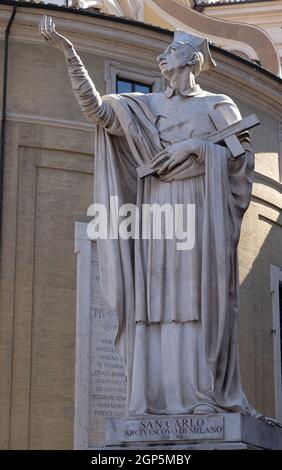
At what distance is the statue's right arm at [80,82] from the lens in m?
10.2

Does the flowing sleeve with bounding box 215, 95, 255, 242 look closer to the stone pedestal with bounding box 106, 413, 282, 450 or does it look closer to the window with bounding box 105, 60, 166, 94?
the stone pedestal with bounding box 106, 413, 282, 450

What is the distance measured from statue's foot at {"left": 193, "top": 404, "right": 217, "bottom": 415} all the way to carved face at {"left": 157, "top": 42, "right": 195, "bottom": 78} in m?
2.69

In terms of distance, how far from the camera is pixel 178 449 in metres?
9.35

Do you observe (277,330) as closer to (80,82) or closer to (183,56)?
(183,56)

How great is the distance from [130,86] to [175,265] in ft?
57.5

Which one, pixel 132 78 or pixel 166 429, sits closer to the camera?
pixel 166 429

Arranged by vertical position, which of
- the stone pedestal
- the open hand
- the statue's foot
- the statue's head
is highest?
the statue's head

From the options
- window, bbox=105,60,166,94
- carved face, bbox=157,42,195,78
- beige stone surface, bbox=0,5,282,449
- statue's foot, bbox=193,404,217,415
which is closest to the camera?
statue's foot, bbox=193,404,217,415

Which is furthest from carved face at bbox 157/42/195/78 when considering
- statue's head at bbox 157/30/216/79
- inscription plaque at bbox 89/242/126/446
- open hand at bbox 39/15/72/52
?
inscription plaque at bbox 89/242/126/446

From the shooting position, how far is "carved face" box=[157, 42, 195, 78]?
10.8 m

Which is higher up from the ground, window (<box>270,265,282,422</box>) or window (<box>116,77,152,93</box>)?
window (<box>116,77,152,93</box>)

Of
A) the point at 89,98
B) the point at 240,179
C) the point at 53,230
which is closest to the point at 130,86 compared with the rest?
the point at 53,230

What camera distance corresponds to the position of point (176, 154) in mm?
10320
